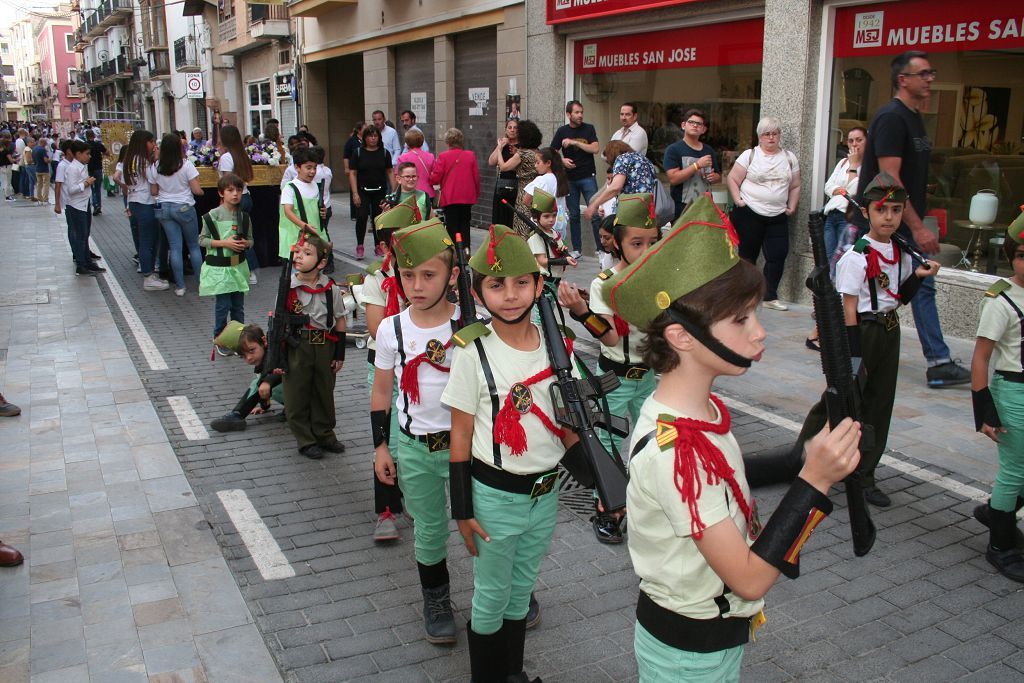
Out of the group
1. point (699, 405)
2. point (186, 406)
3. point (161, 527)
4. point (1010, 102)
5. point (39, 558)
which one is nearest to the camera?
point (699, 405)

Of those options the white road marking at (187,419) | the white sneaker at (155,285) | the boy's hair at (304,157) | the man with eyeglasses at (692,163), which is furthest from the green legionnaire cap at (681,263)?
the white sneaker at (155,285)

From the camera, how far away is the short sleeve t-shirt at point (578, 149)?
42.9 feet

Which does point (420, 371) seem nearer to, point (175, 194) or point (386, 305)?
point (386, 305)

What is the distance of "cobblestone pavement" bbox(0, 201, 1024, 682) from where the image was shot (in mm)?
3732

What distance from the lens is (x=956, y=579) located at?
172 inches

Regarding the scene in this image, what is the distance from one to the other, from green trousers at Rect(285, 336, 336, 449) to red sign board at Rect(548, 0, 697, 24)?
7.49 meters

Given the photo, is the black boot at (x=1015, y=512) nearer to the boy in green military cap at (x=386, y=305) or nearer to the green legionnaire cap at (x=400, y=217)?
the boy in green military cap at (x=386, y=305)

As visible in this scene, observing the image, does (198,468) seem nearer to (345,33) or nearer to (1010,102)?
(1010,102)

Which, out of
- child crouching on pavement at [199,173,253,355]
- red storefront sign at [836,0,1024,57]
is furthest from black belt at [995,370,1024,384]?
child crouching on pavement at [199,173,253,355]

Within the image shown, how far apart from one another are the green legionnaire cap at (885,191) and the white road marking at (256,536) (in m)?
3.69

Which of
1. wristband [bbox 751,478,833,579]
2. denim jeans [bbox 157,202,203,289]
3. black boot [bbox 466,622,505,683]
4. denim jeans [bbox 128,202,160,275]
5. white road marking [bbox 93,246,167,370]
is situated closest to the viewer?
wristband [bbox 751,478,833,579]

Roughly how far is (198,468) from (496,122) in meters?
11.5

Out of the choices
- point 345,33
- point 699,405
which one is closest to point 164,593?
point 699,405

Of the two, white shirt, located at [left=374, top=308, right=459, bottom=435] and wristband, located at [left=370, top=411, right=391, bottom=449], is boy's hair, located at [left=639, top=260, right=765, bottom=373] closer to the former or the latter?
white shirt, located at [left=374, top=308, right=459, bottom=435]
